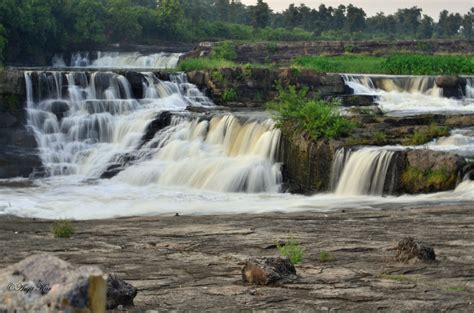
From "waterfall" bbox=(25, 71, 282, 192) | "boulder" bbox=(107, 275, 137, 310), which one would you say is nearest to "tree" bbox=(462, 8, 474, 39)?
"waterfall" bbox=(25, 71, 282, 192)

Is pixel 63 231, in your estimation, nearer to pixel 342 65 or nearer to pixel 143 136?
pixel 143 136

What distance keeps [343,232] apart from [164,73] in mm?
23146

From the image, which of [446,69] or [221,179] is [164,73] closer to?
[221,179]

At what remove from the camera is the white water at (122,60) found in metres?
55.8

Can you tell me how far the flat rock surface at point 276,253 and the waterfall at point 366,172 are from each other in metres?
4.02

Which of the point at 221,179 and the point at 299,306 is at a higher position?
the point at 299,306

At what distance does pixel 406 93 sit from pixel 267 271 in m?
29.8

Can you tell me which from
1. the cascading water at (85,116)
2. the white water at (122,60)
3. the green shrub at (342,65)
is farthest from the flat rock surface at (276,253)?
the white water at (122,60)

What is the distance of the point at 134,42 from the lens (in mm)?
72438

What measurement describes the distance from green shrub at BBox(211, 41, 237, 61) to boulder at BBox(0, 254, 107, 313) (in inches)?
1973

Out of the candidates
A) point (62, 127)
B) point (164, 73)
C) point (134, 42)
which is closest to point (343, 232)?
point (62, 127)

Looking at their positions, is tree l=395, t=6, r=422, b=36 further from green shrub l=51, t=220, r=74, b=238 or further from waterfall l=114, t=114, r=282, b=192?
green shrub l=51, t=220, r=74, b=238

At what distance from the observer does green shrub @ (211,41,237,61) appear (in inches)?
2158

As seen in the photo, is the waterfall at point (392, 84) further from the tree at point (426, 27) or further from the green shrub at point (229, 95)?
the tree at point (426, 27)
